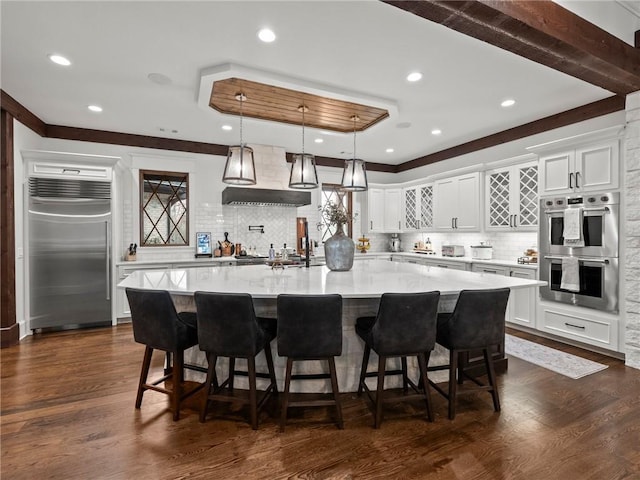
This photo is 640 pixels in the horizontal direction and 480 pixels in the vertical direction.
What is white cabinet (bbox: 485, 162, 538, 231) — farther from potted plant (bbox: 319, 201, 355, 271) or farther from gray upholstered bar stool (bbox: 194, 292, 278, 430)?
gray upholstered bar stool (bbox: 194, 292, 278, 430)

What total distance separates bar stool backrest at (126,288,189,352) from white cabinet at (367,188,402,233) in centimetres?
515

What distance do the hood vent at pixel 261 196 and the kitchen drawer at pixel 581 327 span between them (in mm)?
3750

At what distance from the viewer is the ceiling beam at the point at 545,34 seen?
1927mm

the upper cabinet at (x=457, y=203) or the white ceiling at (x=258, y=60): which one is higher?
the white ceiling at (x=258, y=60)

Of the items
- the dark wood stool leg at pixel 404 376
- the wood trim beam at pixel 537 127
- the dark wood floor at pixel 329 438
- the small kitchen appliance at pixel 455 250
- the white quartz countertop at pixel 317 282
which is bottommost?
the dark wood floor at pixel 329 438

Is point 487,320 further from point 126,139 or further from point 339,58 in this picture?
point 126,139

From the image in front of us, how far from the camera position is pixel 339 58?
2.87 meters

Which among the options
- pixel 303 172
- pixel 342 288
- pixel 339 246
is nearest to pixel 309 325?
pixel 342 288

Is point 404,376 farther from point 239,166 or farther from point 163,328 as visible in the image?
point 239,166

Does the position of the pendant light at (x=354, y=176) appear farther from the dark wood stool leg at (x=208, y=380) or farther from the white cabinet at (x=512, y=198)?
the white cabinet at (x=512, y=198)

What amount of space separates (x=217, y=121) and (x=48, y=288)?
3080 millimetres

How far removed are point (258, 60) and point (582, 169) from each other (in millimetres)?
3595

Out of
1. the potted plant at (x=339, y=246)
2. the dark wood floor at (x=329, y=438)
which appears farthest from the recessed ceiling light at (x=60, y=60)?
the dark wood floor at (x=329, y=438)

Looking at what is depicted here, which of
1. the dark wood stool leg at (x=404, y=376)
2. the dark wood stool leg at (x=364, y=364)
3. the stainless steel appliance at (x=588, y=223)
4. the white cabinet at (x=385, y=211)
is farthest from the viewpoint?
the white cabinet at (x=385, y=211)
